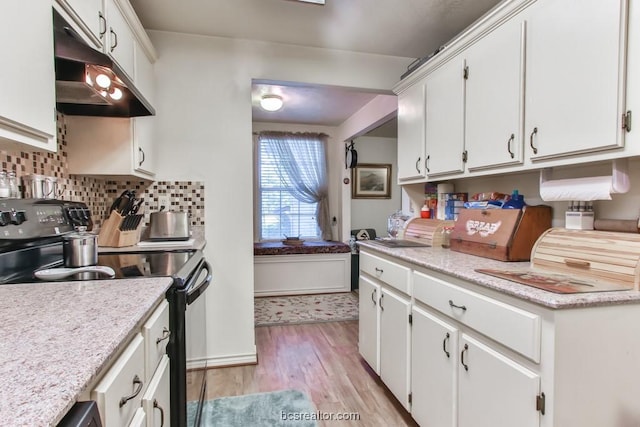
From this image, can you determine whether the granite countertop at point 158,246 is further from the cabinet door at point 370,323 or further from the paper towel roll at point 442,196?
the paper towel roll at point 442,196

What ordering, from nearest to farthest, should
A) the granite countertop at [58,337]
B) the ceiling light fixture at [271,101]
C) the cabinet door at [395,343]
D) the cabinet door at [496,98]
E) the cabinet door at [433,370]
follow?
1. the granite countertop at [58,337]
2. the cabinet door at [433,370]
3. the cabinet door at [496,98]
4. the cabinet door at [395,343]
5. the ceiling light fixture at [271,101]

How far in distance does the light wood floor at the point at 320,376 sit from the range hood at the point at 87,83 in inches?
68.9

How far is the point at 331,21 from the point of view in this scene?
82.4 inches

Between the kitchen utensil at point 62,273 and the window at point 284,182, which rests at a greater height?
the window at point 284,182

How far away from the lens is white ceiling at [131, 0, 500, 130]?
1.93 meters

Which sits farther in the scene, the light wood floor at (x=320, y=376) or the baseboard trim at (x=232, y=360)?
the baseboard trim at (x=232, y=360)

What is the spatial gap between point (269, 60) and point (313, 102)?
132 cm

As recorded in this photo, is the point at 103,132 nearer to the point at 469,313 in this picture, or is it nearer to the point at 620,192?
the point at 469,313

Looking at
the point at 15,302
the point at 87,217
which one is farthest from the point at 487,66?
the point at 87,217

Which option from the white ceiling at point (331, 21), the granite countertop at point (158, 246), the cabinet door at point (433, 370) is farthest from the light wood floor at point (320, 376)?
the white ceiling at point (331, 21)

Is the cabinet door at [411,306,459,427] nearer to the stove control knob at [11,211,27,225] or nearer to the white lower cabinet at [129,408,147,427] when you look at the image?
the white lower cabinet at [129,408,147,427]

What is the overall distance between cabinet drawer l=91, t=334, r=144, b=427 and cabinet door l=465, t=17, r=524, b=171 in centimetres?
164

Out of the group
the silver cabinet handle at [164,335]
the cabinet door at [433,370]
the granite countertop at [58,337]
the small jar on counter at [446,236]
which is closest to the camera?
the granite countertop at [58,337]

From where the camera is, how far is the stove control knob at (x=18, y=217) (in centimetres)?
121
